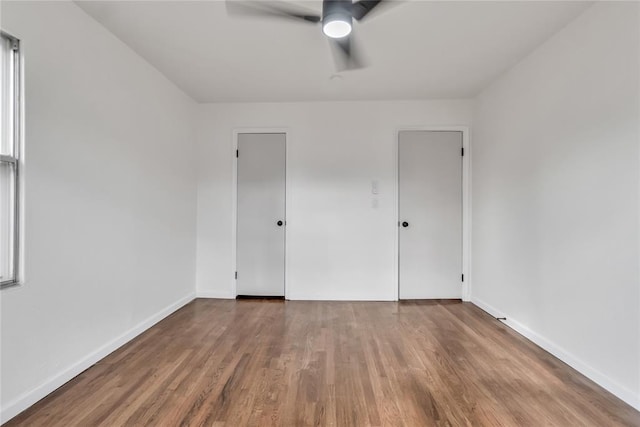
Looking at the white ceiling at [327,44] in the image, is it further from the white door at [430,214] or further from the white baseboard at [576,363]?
the white baseboard at [576,363]

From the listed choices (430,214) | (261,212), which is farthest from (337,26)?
(430,214)

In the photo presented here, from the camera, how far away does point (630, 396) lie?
1802mm

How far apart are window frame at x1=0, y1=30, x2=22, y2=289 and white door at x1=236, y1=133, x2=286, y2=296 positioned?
2360mm

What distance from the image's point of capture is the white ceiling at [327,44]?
211 centimetres

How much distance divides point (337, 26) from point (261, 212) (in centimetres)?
262

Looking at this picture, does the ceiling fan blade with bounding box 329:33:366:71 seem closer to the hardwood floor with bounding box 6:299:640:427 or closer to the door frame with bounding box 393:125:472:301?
the door frame with bounding box 393:125:472:301

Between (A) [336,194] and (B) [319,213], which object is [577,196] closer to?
(A) [336,194]

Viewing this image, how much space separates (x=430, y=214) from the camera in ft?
12.7

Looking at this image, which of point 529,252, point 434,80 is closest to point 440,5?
point 434,80

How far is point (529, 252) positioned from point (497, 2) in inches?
78.5

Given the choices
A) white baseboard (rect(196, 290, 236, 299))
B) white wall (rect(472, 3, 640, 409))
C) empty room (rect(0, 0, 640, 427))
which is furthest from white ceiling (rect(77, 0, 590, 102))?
white baseboard (rect(196, 290, 236, 299))

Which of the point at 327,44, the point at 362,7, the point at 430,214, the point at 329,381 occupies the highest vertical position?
the point at 327,44

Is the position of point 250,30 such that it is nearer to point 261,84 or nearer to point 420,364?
point 261,84

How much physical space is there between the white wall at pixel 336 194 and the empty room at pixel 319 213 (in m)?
0.03
